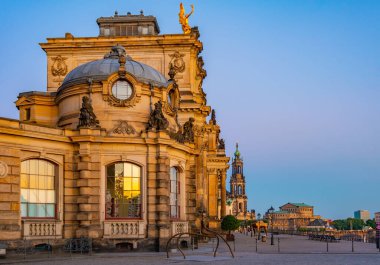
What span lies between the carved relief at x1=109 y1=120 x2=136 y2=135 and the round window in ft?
5.49

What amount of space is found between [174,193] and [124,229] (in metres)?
5.03

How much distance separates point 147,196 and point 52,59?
2637cm

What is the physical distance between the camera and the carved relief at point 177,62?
2299 inches

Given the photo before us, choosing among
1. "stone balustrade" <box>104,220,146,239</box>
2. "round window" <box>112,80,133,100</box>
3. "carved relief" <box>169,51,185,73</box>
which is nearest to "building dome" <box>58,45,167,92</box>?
"round window" <box>112,80,133,100</box>

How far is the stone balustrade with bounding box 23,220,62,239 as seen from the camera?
3456 cm

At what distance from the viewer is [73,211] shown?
37281mm

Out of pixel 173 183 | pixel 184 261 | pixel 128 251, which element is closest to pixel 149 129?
pixel 173 183

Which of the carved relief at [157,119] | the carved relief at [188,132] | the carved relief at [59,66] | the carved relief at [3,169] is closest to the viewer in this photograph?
the carved relief at [3,169]

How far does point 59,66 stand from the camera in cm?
5997

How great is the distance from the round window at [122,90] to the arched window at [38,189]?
20.0 feet

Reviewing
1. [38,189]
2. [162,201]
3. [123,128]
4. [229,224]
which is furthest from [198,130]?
[38,189]

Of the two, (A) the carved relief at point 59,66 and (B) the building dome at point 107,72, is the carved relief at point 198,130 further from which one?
(B) the building dome at point 107,72

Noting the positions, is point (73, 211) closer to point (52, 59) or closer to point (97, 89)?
point (97, 89)

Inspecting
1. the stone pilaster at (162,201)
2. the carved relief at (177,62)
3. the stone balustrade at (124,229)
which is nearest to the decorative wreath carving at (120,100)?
the stone pilaster at (162,201)
